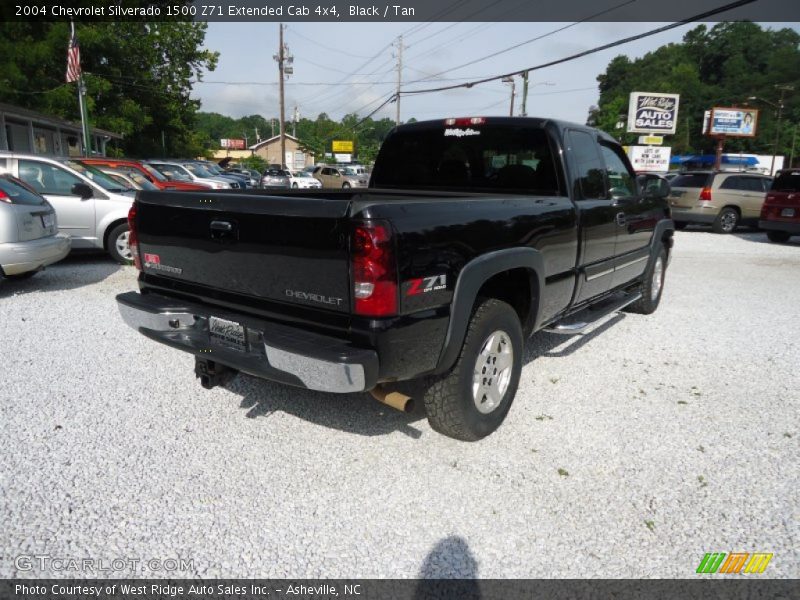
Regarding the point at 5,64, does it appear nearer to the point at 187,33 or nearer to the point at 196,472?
the point at 187,33

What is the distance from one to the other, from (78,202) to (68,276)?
121 centimetres

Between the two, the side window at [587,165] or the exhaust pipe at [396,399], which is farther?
the side window at [587,165]

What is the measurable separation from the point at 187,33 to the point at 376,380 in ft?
146

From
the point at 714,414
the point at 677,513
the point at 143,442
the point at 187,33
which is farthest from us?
the point at 187,33

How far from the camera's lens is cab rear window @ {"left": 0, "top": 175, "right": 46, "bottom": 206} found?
256 inches

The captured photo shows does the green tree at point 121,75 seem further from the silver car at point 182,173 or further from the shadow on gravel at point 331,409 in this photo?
the shadow on gravel at point 331,409

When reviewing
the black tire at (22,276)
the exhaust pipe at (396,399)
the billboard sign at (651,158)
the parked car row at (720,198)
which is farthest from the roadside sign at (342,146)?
the exhaust pipe at (396,399)

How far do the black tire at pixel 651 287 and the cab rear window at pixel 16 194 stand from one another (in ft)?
23.9

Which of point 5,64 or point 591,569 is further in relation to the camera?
point 5,64

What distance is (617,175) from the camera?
5.23 m

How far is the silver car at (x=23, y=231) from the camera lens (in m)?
6.41

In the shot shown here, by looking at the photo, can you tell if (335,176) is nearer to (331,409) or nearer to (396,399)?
(331,409)

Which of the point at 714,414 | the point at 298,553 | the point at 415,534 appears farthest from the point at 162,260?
the point at 714,414

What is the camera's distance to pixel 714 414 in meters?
4.00
